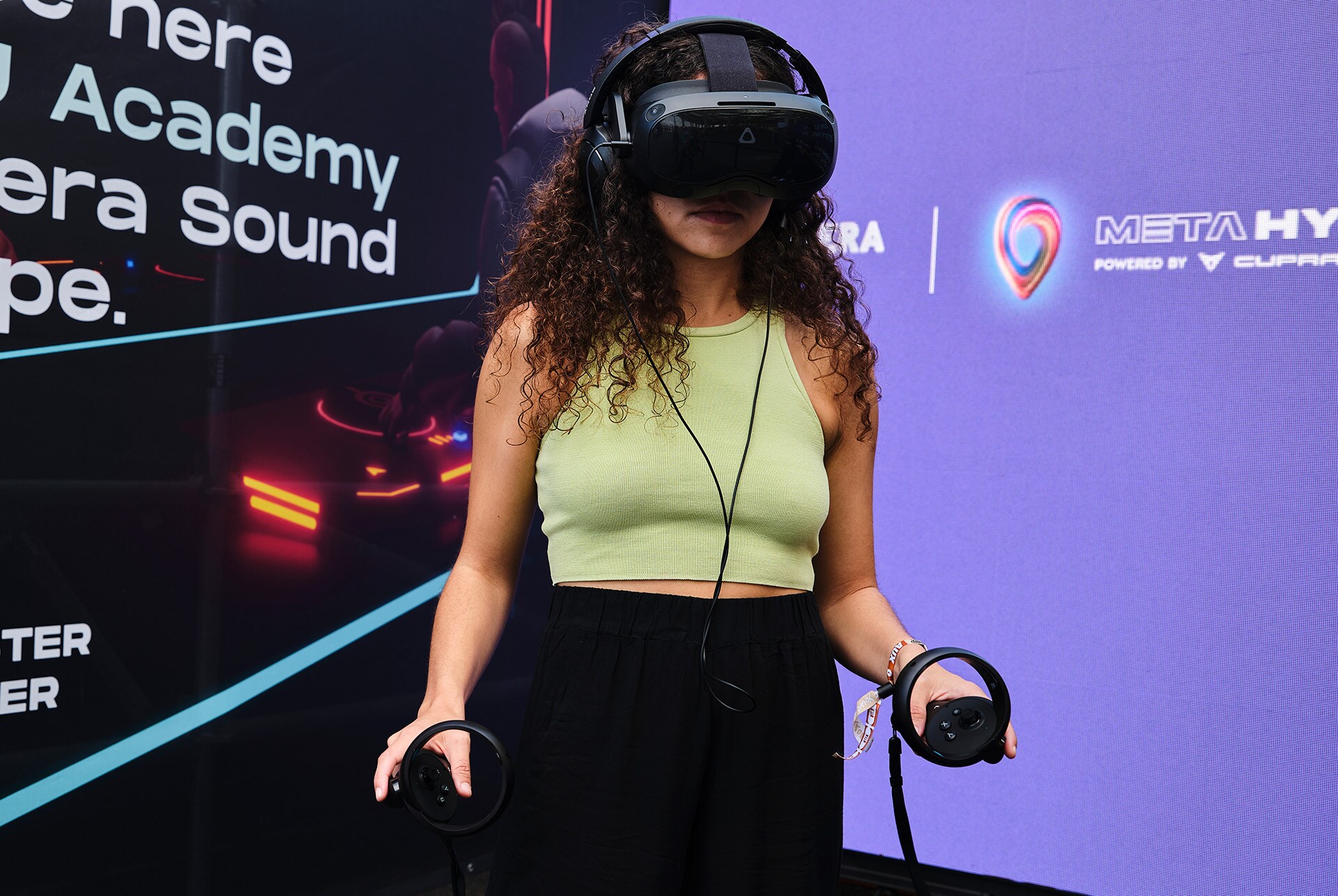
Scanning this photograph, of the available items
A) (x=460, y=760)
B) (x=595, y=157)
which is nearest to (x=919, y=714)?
(x=460, y=760)

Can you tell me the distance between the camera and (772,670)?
42.3 inches

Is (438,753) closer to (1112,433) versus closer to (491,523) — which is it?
(491,523)

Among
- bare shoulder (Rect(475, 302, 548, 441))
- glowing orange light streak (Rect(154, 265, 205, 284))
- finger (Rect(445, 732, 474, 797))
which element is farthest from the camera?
glowing orange light streak (Rect(154, 265, 205, 284))

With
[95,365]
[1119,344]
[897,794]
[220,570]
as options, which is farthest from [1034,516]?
[95,365]

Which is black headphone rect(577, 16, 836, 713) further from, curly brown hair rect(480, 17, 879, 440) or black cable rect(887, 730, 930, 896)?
black cable rect(887, 730, 930, 896)

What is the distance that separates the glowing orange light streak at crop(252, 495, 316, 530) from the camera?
2.22 m

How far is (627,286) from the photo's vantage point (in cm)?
117

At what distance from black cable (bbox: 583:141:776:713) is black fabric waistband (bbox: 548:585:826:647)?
0.01 metres

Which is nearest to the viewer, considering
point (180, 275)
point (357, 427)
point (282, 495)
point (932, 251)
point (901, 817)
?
point (901, 817)

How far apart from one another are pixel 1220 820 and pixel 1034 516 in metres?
0.84

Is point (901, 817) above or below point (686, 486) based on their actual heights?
below

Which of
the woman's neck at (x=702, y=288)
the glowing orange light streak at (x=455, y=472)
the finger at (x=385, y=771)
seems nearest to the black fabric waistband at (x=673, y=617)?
the finger at (x=385, y=771)

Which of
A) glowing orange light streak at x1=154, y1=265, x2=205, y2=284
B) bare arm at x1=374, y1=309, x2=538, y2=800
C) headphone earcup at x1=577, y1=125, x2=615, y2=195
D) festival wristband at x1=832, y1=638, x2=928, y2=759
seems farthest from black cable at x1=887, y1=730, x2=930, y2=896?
glowing orange light streak at x1=154, y1=265, x2=205, y2=284

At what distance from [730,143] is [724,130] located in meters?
0.01
